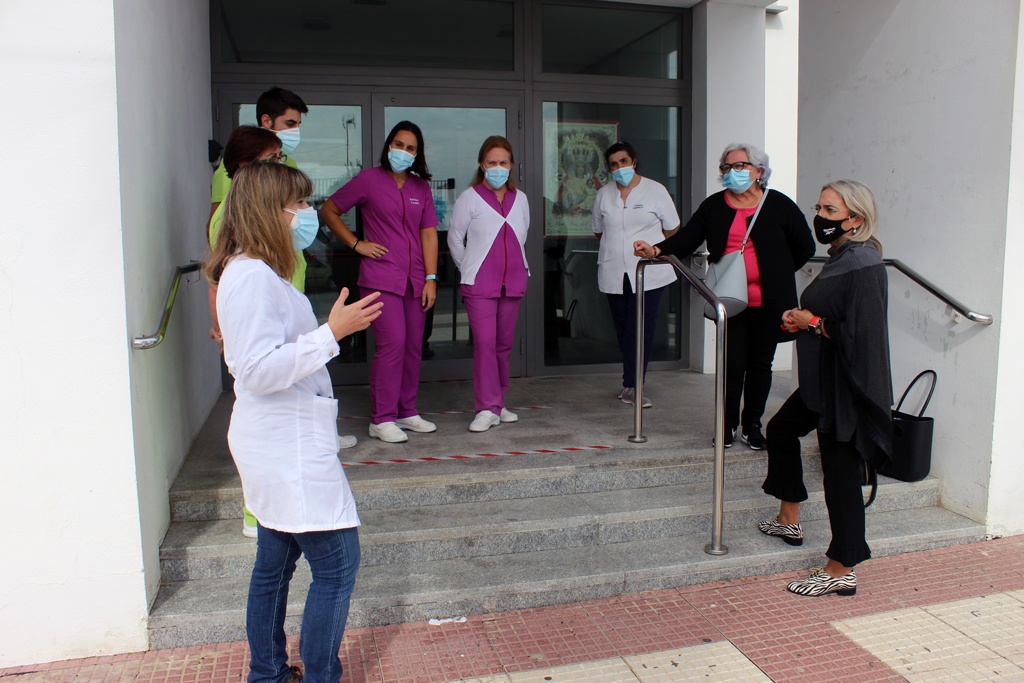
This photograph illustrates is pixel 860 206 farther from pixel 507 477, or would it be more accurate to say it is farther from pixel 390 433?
pixel 390 433

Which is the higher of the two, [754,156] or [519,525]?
[754,156]

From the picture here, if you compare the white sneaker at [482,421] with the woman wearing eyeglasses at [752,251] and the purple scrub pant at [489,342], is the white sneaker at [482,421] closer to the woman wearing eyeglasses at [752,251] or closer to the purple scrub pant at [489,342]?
the purple scrub pant at [489,342]

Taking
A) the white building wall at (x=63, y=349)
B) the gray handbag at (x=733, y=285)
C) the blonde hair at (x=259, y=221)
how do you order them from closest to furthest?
the blonde hair at (x=259, y=221) → the white building wall at (x=63, y=349) → the gray handbag at (x=733, y=285)

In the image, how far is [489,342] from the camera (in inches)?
191

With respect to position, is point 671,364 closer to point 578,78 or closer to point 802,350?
point 578,78

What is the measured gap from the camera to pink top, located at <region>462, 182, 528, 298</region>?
4844mm

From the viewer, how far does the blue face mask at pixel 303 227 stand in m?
2.56

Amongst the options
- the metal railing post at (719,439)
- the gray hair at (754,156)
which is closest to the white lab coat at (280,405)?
the metal railing post at (719,439)

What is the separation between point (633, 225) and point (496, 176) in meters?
1.19

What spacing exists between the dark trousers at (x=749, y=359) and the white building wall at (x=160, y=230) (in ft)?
8.79

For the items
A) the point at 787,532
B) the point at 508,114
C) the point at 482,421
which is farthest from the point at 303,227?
the point at 508,114

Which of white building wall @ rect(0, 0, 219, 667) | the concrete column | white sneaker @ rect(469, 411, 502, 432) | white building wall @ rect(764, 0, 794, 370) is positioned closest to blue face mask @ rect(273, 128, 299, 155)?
white building wall @ rect(0, 0, 219, 667)

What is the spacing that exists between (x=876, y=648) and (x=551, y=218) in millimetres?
4036

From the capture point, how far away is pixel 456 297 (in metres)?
6.27
